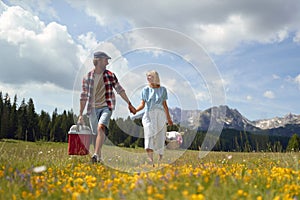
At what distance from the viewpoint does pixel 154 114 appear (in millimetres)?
8695

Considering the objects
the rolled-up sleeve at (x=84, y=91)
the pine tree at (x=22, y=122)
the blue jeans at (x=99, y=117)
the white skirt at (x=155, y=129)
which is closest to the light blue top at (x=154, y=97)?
the white skirt at (x=155, y=129)

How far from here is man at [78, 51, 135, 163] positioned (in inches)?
317

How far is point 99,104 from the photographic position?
27.0 feet

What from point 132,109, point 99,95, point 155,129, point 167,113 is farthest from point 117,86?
point 167,113

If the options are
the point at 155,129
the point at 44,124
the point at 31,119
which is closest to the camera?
the point at 155,129

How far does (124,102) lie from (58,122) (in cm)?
7027

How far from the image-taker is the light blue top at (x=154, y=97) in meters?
8.67

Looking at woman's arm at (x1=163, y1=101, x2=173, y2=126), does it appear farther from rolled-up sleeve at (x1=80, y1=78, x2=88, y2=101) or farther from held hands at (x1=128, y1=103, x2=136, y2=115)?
rolled-up sleeve at (x1=80, y1=78, x2=88, y2=101)

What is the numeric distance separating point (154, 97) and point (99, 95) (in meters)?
1.40

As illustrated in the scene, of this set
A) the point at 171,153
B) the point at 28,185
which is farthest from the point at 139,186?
the point at 171,153

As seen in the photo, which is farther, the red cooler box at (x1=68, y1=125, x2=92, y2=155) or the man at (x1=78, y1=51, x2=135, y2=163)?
the red cooler box at (x1=68, y1=125, x2=92, y2=155)

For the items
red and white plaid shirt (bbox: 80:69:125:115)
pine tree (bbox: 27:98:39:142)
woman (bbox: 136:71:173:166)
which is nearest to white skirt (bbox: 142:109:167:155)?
woman (bbox: 136:71:173:166)

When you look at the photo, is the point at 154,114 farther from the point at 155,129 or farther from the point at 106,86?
the point at 106,86

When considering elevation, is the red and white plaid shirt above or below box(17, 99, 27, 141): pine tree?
below
